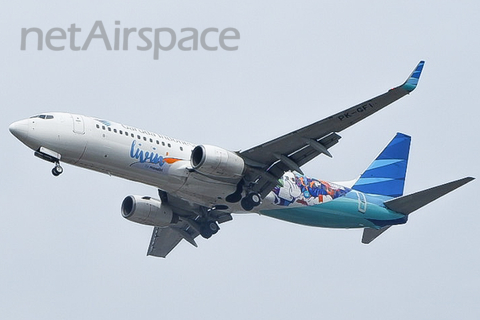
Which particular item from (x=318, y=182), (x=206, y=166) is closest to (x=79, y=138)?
(x=206, y=166)

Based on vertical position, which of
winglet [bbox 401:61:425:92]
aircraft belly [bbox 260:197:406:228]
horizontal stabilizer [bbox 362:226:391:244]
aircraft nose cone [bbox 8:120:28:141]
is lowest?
horizontal stabilizer [bbox 362:226:391:244]

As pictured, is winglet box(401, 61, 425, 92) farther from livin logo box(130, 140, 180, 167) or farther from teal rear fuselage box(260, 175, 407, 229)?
livin logo box(130, 140, 180, 167)

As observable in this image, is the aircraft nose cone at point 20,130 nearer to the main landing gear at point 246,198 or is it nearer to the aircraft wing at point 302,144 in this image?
the aircraft wing at point 302,144

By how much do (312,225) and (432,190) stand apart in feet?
20.5

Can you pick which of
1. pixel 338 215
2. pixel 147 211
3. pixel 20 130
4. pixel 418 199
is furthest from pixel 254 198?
pixel 20 130

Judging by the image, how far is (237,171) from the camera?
143 feet

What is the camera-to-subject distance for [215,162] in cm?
4250

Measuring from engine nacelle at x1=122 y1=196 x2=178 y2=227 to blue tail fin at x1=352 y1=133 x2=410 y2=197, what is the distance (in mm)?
10130

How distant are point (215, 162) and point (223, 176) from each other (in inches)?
46.2

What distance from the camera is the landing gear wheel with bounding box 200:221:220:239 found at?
49469 millimetres

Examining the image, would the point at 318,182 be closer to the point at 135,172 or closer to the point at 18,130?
the point at 135,172

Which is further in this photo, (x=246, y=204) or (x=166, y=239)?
(x=166, y=239)

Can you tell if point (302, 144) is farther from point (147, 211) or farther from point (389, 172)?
point (389, 172)

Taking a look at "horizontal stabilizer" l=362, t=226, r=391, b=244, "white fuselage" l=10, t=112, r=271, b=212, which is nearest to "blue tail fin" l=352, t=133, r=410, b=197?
"horizontal stabilizer" l=362, t=226, r=391, b=244
